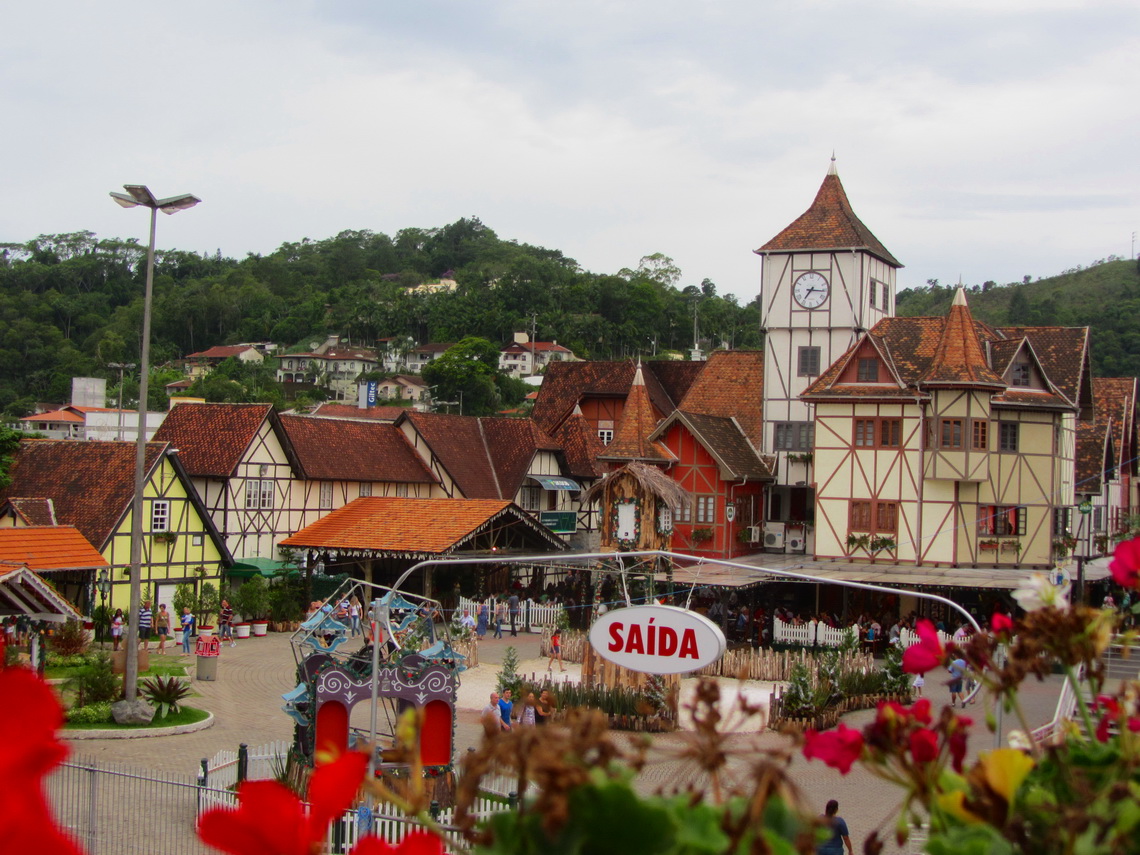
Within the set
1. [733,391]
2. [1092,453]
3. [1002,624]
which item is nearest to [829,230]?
[733,391]

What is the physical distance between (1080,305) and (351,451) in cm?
7340

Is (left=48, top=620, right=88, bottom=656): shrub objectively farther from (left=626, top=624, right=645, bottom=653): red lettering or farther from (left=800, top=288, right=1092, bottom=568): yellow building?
(left=800, top=288, right=1092, bottom=568): yellow building

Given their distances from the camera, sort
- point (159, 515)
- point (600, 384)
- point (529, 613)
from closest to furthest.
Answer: point (159, 515) → point (529, 613) → point (600, 384)

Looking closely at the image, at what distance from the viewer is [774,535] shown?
42594 mm

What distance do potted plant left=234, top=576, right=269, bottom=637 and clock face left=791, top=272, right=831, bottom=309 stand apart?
65.9 feet

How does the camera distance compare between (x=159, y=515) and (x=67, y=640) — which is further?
(x=159, y=515)

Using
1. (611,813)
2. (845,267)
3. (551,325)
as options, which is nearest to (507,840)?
(611,813)

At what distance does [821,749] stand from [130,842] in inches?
Result: 559

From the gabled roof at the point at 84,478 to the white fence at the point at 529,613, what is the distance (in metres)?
9.93

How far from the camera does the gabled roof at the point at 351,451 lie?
42562 mm

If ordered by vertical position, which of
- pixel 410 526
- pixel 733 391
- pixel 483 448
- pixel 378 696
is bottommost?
pixel 378 696

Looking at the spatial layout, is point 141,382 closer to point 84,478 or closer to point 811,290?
point 84,478

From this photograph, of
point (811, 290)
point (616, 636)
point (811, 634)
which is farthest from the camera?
point (811, 290)

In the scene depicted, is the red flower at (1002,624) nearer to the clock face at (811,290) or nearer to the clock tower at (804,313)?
the clock tower at (804,313)
